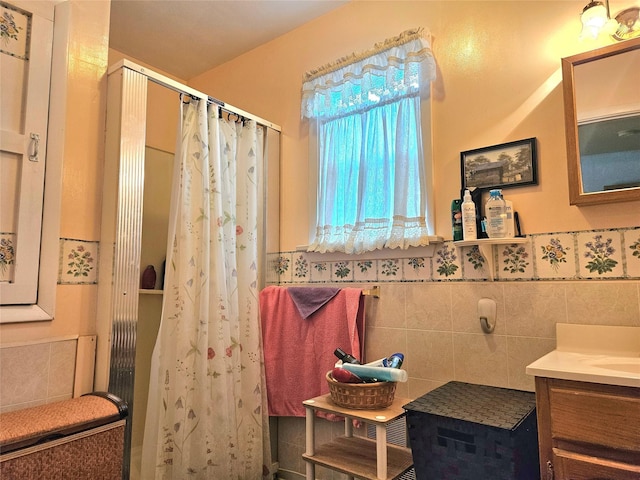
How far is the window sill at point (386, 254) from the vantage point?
1.80 metres

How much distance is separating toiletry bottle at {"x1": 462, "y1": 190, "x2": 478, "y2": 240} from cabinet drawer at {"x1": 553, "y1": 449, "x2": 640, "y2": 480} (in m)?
0.77

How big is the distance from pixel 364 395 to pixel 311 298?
25.5 inches

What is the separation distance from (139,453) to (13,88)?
1.62 m

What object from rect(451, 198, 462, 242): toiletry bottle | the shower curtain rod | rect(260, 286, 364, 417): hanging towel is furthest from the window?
rect(451, 198, 462, 242): toiletry bottle

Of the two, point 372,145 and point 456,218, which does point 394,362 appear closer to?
point 456,218

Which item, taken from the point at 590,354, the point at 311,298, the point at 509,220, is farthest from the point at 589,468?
the point at 311,298

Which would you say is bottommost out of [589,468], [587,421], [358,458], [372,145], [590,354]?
[358,458]

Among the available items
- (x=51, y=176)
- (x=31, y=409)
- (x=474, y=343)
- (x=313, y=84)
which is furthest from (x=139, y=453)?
(x=313, y=84)

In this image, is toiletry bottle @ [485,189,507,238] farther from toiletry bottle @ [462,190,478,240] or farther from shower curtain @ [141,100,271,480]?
shower curtain @ [141,100,271,480]

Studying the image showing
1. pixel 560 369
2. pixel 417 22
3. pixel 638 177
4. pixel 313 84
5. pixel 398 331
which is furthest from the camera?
pixel 313 84

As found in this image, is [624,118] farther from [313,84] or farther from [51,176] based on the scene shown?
[51,176]

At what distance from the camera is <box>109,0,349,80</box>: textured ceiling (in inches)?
88.0

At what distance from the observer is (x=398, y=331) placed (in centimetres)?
185

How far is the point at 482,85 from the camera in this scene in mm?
1755
